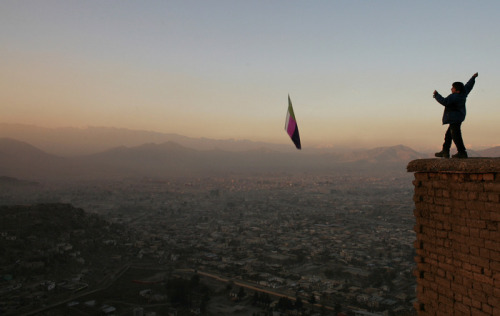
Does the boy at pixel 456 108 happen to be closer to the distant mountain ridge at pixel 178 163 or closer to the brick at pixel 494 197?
the brick at pixel 494 197

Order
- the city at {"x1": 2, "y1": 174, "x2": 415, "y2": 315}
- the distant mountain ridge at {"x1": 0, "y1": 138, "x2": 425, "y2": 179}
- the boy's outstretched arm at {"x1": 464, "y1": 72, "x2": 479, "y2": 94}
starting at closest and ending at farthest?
the boy's outstretched arm at {"x1": 464, "y1": 72, "x2": 479, "y2": 94}
the city at {"x1": 2, "y1": 174, "x2": 415, "y2": 315}
the distant mountain ridge at {"x1": 0, "y1": 138, "x2": 425, "y2": 179}

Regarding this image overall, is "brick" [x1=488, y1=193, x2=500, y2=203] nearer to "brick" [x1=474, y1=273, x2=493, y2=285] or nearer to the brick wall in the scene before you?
the brick wall

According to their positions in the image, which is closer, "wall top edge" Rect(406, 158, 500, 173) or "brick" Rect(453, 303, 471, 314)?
"wall top edge" Rect(406, 158, 500, 173)

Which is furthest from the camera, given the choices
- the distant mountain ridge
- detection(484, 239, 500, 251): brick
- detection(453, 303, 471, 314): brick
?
the distant mountain ridge

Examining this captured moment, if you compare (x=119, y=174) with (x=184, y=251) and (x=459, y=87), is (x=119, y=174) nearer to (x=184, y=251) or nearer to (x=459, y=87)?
(x=184, y=251)

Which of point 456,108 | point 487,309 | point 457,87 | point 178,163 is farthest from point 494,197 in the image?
point 178,163

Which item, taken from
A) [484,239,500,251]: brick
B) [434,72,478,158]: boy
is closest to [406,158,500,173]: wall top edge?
[434,72,478,158]: boy

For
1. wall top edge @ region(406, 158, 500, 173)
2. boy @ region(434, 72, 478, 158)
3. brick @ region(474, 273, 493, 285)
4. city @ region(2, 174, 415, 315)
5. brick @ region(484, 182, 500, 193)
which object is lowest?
city @ region(2, 174, 415, 315)

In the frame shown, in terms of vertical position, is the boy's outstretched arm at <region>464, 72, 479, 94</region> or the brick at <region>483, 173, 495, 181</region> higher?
the boy's outstretched arm at <region>464, 72, 479, 94</region>
